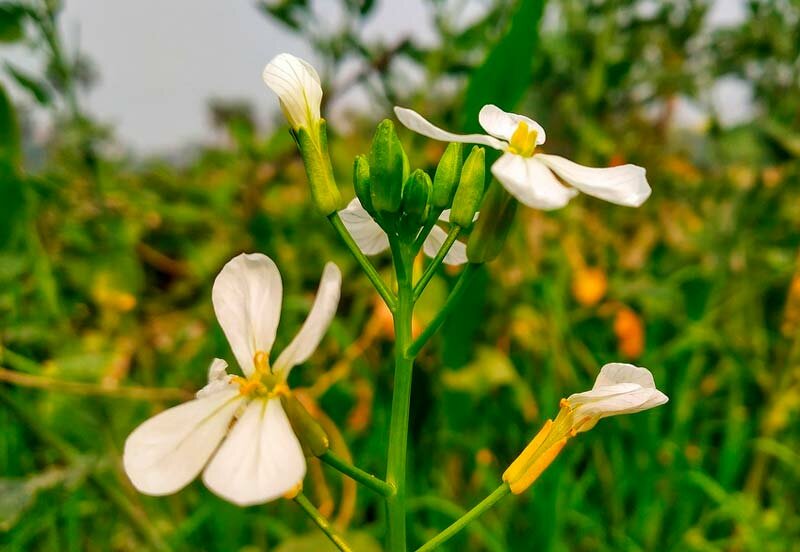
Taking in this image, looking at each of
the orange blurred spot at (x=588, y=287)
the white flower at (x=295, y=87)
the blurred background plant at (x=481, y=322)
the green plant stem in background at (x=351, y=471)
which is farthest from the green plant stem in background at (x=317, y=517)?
the orange blurred spot at (x=588, y=287)

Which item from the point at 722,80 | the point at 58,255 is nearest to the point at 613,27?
the point at 722,80

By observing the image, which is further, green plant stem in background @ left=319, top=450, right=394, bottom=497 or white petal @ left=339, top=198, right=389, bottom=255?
white petal @ left=339, top=198, right=389, bottom=255

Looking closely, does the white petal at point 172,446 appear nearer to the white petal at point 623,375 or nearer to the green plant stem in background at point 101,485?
the white petal at point 623,375

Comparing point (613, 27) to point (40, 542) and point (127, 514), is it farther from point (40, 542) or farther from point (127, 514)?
point (40, 542)

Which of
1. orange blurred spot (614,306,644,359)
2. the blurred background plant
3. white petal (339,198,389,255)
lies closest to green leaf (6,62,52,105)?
the blurred background plant

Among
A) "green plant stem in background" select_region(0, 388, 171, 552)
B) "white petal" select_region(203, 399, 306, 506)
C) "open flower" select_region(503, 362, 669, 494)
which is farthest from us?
"green plant stem in background" select_region(0, 388, 171, 552)

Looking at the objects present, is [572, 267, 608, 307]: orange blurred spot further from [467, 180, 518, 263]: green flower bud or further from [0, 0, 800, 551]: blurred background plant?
[467, 180, 518, 263]: green flower bud
